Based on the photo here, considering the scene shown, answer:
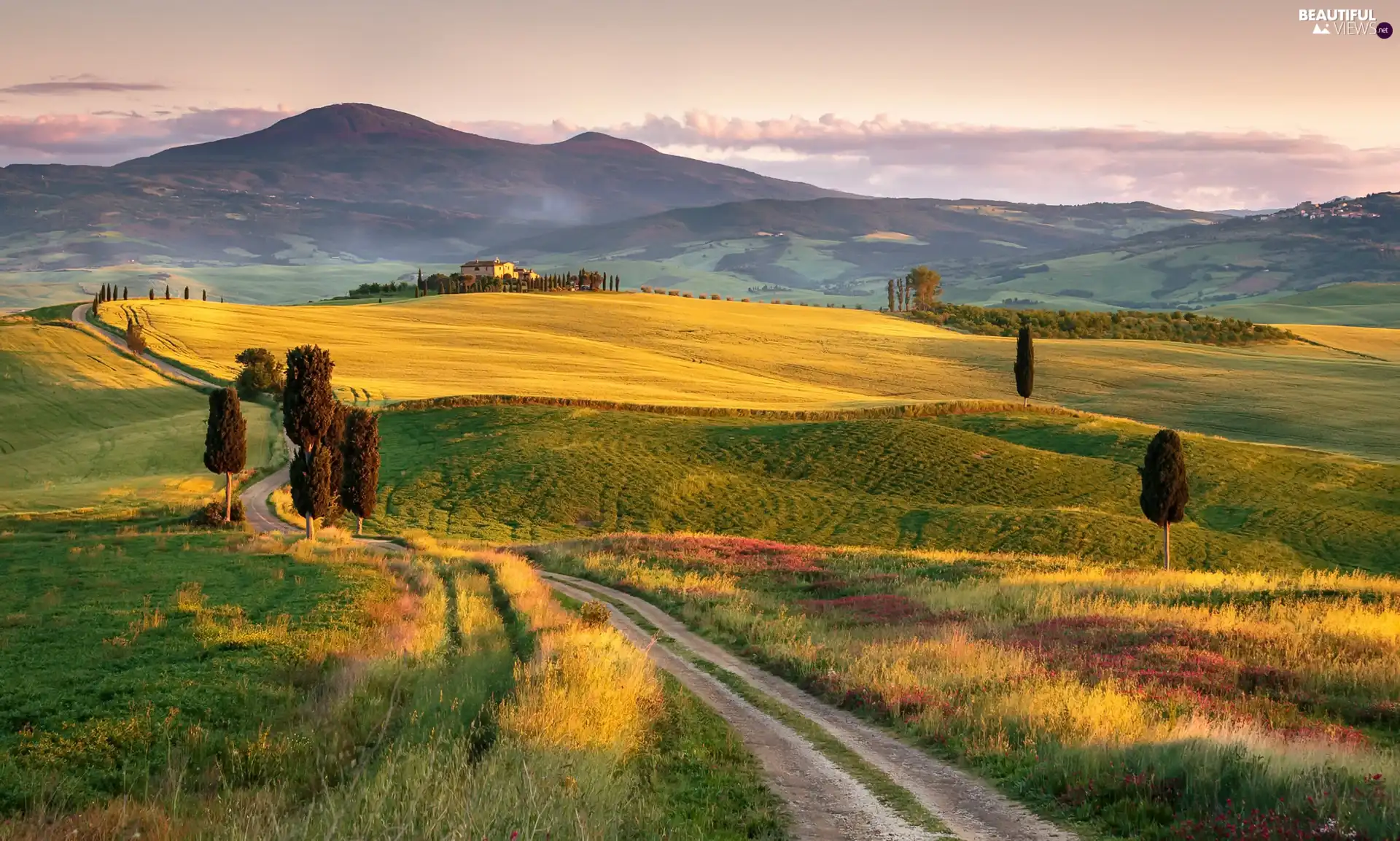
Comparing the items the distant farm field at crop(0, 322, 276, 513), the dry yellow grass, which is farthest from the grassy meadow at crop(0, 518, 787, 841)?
the dry yellow grass

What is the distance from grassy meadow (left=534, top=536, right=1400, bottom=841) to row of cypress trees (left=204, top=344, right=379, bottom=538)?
20.1 m

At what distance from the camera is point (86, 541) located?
142ft

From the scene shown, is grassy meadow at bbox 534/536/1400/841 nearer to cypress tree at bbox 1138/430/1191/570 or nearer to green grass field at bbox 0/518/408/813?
green grass field at bbox 0/518/408/813

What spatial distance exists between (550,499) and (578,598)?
3220 centimetres

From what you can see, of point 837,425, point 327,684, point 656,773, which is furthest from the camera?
point 837,425

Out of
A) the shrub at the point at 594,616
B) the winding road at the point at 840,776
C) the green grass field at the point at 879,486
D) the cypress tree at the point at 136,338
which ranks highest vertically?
the cypress tree at the point at 136,338

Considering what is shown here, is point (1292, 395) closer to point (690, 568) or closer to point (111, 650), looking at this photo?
point (690, 568)

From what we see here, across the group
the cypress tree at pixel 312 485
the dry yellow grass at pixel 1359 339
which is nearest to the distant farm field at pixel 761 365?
the dry yellow grass at pixel 1359 339

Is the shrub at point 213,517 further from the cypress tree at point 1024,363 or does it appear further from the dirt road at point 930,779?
the cypress tree at point 1024,363

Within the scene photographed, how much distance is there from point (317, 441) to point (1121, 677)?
45.3 m

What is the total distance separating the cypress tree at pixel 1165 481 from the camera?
52188 mm

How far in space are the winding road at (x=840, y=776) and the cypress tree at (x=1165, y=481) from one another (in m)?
33.8

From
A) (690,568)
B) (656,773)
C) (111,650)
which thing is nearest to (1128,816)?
(656,773)

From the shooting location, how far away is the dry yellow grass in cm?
15225
